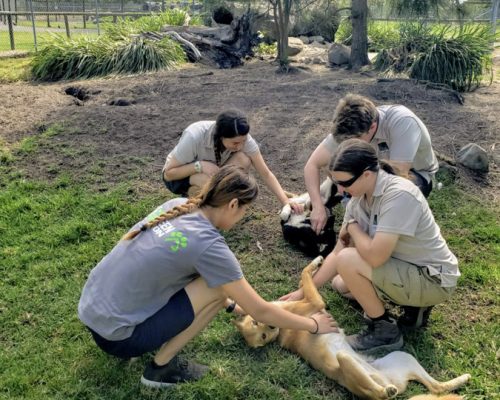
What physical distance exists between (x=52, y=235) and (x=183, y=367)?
7.00 ft

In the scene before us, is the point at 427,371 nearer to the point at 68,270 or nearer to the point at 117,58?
the point at 68,270

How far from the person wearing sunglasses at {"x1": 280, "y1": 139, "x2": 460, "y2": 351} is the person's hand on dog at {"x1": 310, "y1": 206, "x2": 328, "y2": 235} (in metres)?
0.58

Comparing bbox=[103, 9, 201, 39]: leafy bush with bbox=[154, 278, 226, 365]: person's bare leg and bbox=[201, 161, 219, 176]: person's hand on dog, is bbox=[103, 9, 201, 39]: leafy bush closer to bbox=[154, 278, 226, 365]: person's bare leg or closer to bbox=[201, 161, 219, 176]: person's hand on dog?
bbox=[201, 161, 219, 176]: person's hand on dog

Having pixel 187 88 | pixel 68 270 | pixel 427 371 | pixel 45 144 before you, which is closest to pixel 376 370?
pixel 427 371

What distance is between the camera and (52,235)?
448 centimetres

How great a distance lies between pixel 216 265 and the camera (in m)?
2.52

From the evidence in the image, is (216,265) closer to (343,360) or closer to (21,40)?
(343,360)

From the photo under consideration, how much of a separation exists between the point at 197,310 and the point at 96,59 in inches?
347

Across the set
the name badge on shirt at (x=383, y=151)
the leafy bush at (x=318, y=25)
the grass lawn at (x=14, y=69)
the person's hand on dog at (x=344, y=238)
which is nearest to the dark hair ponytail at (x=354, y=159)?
the person's hand on dog at (x=344, y=238)

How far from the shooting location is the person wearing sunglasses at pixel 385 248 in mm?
2807

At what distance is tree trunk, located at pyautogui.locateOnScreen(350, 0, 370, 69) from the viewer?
10.4 metres

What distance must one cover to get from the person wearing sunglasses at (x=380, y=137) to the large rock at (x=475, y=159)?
1.51 metres

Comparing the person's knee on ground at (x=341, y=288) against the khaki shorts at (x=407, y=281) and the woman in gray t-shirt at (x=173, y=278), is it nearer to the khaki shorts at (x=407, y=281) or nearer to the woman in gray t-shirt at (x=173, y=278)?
the khaki shorts at (x=407, y=281)

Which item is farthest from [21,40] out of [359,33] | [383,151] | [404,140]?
[404,140]
